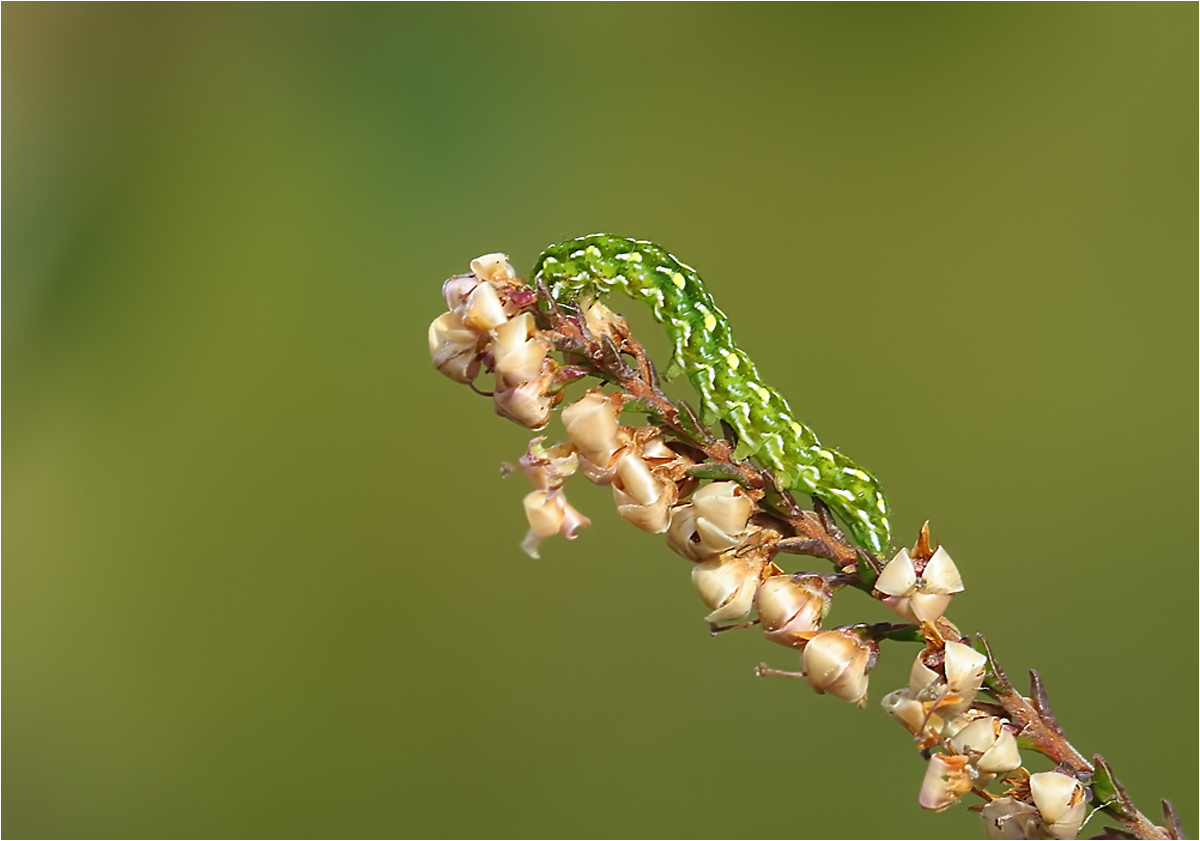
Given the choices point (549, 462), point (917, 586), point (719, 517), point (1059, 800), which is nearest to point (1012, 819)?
point (1059, 800)

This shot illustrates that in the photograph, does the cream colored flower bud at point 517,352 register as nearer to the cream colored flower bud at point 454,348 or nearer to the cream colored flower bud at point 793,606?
the cream colored flower bud at point 454,348

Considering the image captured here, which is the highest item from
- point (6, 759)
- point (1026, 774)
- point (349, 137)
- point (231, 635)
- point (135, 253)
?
point (349, 137)

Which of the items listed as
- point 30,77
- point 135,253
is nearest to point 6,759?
point 135,253

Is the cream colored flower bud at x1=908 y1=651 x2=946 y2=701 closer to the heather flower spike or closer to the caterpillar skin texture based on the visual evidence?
the heather flower spike

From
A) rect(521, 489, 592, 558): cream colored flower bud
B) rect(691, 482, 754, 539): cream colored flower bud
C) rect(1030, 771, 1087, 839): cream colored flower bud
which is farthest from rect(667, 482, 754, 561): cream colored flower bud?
rect(1030, 771, 1087, 839): cream colored flower bud

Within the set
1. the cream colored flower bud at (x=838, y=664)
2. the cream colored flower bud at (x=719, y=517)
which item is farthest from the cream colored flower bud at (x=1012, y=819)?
the cream colored flower bud at (x=719, y=517)

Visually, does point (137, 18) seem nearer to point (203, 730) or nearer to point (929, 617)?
point (203, 730)

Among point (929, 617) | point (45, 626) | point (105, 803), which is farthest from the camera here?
point (45, 626)
